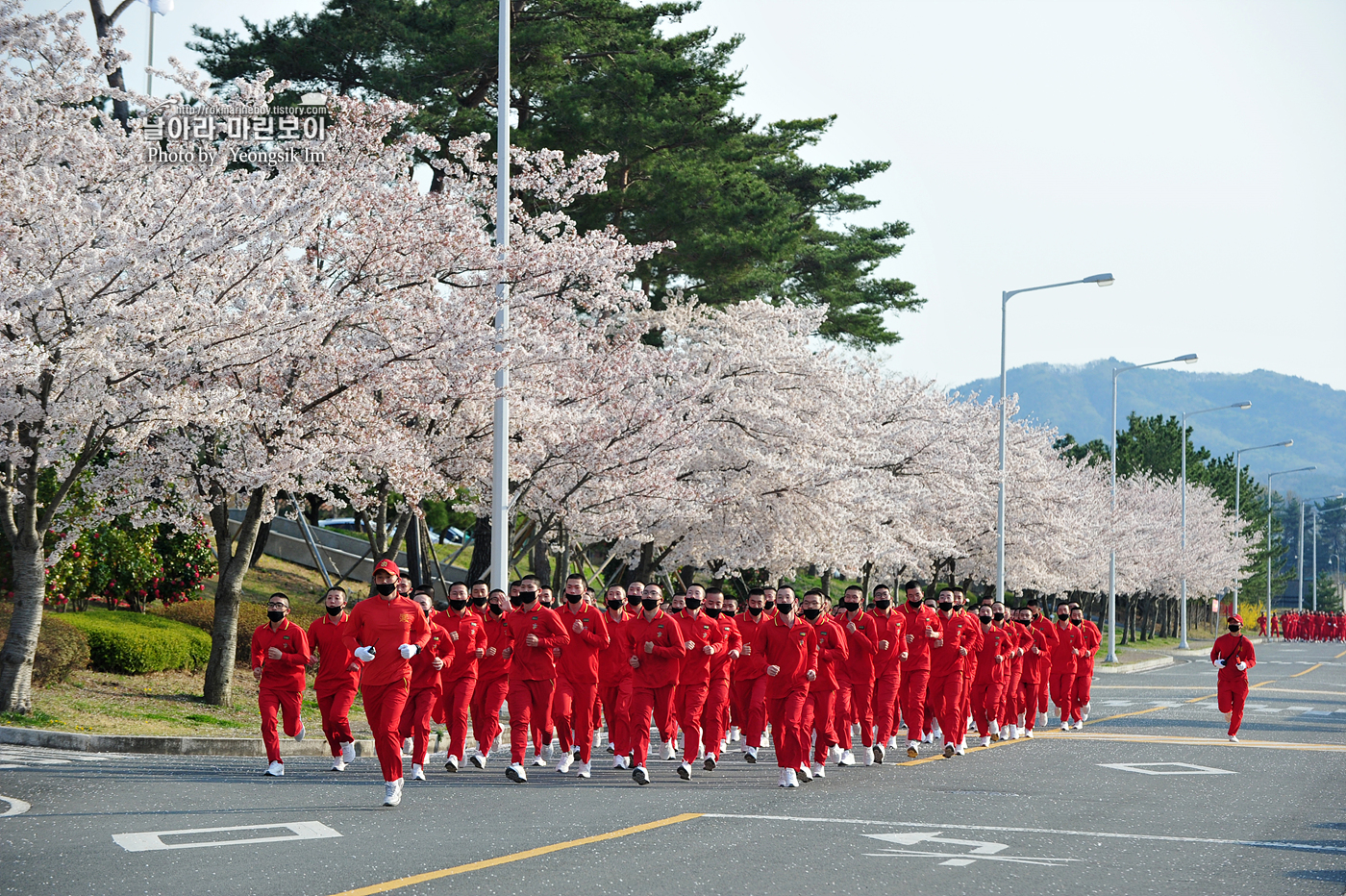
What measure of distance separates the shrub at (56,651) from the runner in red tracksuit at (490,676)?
20.2 feet

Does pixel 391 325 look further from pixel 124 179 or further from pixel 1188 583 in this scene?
pixel 1188 583

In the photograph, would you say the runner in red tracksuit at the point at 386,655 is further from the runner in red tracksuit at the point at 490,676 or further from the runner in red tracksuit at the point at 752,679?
the runner in red tracksuit at the point at 752,679

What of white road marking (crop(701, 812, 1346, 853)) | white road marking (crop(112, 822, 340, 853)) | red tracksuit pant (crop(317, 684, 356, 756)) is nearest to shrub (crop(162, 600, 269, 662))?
red tracksuit pant (crop(317, 684, 356, 756))

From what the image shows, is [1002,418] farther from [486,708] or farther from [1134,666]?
[486,708]

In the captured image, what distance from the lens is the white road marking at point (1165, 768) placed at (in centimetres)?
1493

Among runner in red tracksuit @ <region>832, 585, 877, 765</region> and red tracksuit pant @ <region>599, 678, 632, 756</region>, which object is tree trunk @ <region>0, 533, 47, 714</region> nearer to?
red tracksuit pant @ <region>599, 678, 632, 756</region>

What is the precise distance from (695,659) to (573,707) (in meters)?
1.41

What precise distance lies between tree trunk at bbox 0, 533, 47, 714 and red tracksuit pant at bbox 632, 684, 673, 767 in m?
6.99

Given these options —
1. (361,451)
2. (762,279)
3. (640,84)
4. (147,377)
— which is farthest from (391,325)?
(762,279)

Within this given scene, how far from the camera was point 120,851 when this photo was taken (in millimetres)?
8539

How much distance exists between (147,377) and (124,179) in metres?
2.09

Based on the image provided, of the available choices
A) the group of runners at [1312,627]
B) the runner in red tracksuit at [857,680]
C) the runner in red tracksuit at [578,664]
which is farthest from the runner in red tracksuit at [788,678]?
the group of runners at [1312,627]

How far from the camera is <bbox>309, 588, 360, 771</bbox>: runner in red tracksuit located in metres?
13.1

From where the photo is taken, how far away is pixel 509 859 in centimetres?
860
